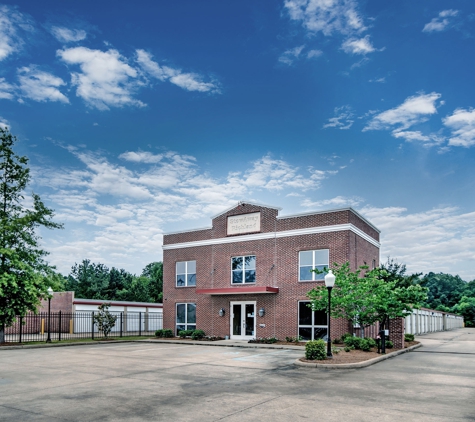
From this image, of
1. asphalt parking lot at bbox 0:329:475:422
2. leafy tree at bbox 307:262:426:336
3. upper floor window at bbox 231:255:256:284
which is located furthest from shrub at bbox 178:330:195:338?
asphalt parking lot at bbox 0:329:475:422

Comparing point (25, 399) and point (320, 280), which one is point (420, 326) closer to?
point (320, 280)

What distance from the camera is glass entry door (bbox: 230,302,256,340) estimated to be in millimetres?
27750

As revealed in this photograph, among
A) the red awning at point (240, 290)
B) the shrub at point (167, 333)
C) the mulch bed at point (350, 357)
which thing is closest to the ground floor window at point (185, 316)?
the shrub at point (167, 333)

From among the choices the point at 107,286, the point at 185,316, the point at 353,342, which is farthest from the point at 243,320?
the point at 107,286

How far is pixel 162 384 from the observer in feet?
40.5

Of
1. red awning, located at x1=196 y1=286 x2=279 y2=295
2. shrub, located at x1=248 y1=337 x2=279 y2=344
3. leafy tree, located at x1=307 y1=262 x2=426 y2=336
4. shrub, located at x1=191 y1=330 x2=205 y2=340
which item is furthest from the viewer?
shrub, located at x1=191 y1=330 x2=205 y2=340

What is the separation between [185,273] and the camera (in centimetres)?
3170

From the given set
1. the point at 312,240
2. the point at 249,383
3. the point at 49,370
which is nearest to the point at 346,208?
the point at 312,240

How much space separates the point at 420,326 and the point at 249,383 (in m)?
37.8

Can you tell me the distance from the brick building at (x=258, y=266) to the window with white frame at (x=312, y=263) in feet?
0.18

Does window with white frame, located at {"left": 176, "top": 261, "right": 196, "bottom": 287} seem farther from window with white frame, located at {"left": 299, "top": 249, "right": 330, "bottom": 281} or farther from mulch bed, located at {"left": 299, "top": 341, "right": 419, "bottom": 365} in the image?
mulch bed, located at {"left": 299, "top": 341, "right": 419, "bottom": 365}

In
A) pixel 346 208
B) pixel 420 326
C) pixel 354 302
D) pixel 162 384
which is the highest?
pixel 346 208

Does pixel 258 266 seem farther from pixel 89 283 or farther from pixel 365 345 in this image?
pixel 89 283

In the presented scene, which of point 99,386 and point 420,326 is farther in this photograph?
point 420,326
